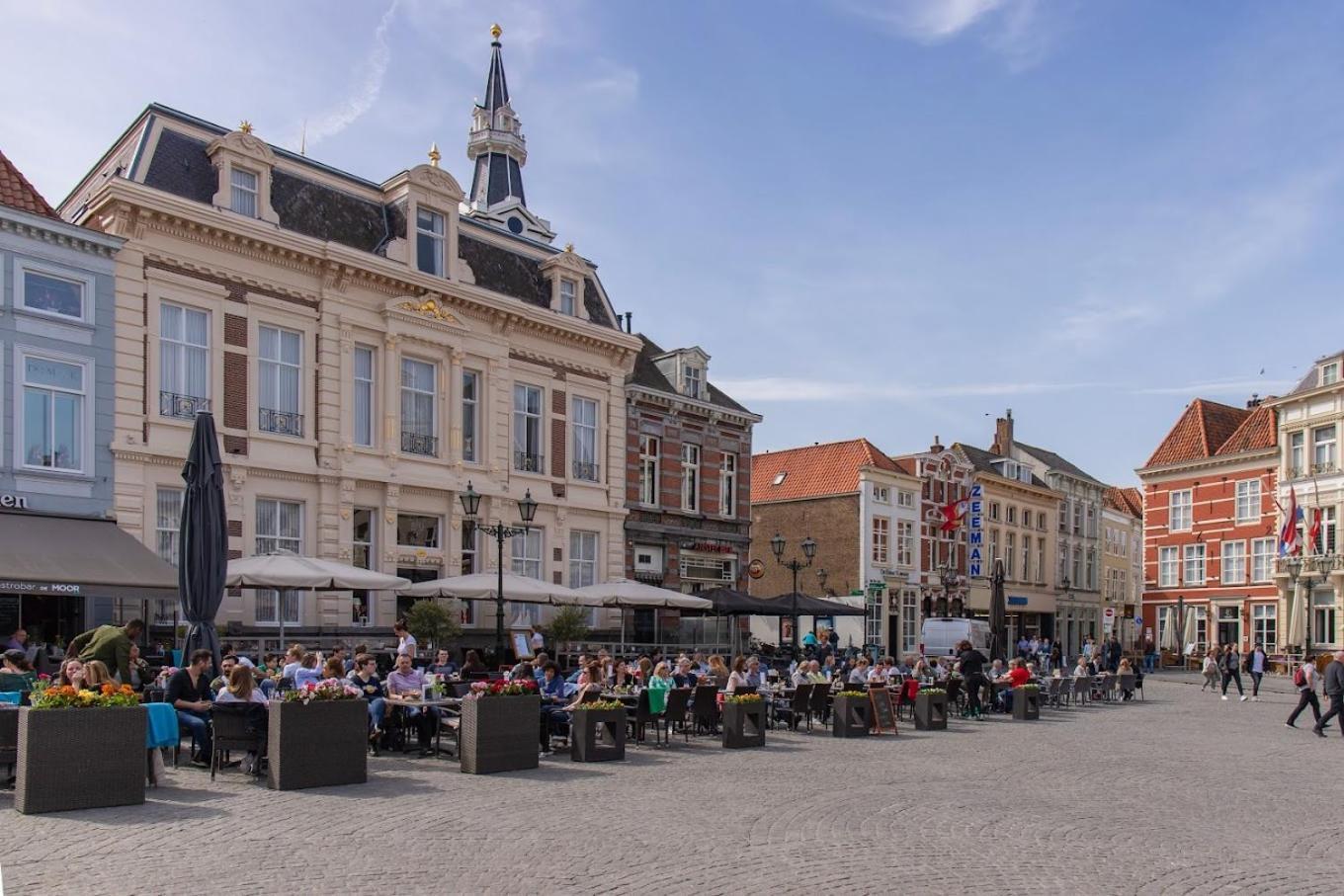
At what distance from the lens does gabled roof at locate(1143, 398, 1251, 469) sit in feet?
194

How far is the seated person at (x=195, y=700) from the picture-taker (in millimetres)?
13000

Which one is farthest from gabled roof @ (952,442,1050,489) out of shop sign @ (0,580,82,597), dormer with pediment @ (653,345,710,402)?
shop sign @ (0,580,82,597)

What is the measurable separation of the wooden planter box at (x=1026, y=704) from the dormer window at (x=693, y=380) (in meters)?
17.0

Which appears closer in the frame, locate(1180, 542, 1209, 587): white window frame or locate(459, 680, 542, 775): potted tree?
locate(459, 680, 542, 775): potted tree

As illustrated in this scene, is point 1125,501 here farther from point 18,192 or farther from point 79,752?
point 79,752

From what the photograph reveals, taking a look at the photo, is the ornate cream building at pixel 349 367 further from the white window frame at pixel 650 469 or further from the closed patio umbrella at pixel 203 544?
the closed patio umbrella at pixel 203 544

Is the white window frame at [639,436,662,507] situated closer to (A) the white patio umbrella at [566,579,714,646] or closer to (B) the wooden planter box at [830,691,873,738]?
(A) the white patio umbrella at [566,579,714,646]

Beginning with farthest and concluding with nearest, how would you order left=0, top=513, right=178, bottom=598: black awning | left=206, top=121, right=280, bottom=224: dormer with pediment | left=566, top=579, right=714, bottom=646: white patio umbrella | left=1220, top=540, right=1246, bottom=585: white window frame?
left=1220, top=540, right=1246, bottom=585: white window frame < left=566, top=579, right=714, bottom=646: white patio umbrella < left=206, top=121, right=280, bottom=224: dormer with pediment < left=0, top=513, right=178, bottom=598: black awning

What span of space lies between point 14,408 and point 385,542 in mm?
8818

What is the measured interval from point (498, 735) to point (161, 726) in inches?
139

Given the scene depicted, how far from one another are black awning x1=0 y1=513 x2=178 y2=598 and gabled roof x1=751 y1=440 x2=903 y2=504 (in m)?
33.2

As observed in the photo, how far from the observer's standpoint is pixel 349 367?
27484mm

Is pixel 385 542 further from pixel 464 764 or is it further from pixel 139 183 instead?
pixel 464 764

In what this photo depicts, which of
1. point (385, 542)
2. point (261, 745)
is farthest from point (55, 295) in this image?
point (261, 745)
